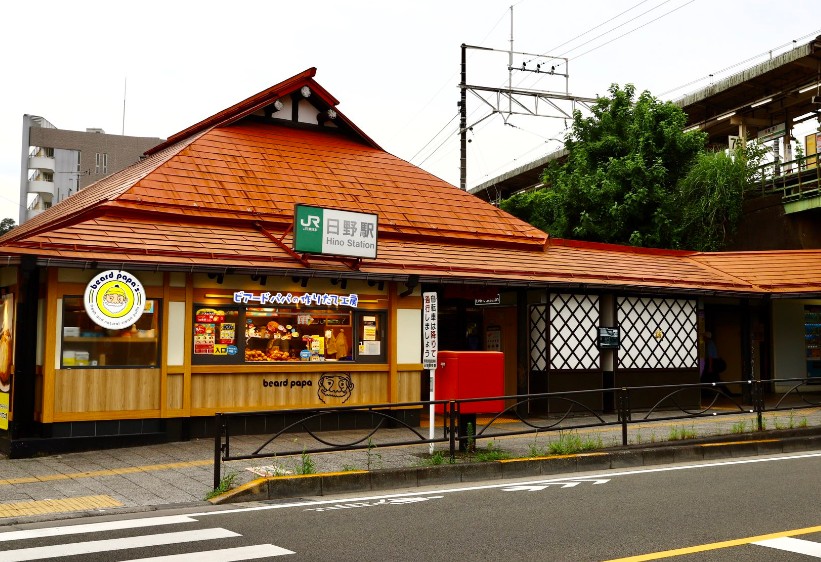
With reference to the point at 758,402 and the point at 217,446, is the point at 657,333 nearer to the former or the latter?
the point at 758,402

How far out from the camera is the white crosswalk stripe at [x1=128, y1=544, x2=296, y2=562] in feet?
22.3

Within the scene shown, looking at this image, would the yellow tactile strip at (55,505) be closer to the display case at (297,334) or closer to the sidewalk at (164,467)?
the sidewalk at (164,467)

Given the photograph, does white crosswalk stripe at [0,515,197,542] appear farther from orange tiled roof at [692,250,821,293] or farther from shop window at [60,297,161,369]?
orange tiled roof at [692,250,821,293]

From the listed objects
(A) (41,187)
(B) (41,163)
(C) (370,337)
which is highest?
(B) (41,163)

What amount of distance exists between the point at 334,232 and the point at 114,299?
3969mm

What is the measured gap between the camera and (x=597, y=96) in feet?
107

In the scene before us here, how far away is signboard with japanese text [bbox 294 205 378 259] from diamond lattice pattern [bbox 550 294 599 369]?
204 inches

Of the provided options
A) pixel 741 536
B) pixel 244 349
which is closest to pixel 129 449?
pixel 244 349

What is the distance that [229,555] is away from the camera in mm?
6934

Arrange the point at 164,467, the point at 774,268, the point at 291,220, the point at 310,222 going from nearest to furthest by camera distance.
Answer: the point at 164,467 < the point at 310,222 < the point at 291,220 < the point at 774,268

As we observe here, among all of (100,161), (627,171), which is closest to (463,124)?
(627,171)

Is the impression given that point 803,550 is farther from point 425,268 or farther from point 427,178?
point 427,178

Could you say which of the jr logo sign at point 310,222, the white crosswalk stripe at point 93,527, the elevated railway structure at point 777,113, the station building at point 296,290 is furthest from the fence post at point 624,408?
the elevated railway structure at point 777,113

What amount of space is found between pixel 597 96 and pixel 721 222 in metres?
6.92
